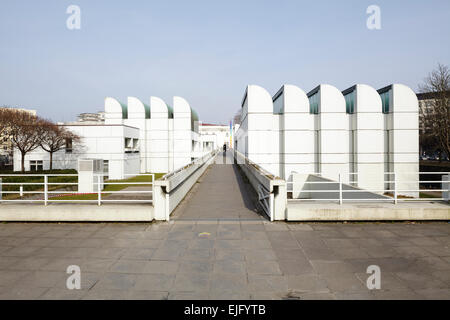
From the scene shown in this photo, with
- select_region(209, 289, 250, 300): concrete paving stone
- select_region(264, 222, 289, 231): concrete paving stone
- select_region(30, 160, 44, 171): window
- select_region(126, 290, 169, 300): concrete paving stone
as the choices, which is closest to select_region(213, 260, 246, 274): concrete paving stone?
select_region(209, 289, 250, 300): concrete paving stone

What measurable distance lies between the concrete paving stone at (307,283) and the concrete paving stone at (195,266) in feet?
4.64

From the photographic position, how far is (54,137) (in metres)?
27.6

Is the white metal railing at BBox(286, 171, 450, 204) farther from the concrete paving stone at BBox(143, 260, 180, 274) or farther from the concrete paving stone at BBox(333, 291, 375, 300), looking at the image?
the concrete paving stone at BBox(143, 260, 180, 274)

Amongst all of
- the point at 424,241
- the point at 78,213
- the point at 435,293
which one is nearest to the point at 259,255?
the point at 435,293

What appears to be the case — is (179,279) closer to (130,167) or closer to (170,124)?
(130,167)

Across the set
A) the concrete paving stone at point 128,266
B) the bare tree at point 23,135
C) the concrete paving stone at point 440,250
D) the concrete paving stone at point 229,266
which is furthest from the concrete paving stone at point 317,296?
the bare tree at point 23,135

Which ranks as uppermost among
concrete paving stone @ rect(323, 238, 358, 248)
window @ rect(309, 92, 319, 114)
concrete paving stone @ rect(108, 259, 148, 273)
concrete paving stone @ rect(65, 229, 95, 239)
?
window @ rect(309, 92, 319, 114)

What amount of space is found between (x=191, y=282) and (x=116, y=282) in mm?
1209

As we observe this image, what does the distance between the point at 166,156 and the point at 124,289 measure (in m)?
31.4

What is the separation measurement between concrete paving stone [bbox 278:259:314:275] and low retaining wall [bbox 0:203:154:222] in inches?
170

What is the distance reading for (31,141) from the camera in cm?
2686

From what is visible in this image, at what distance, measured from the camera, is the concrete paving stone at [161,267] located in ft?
16.4

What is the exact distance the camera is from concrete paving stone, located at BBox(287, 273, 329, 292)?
4324 mm
